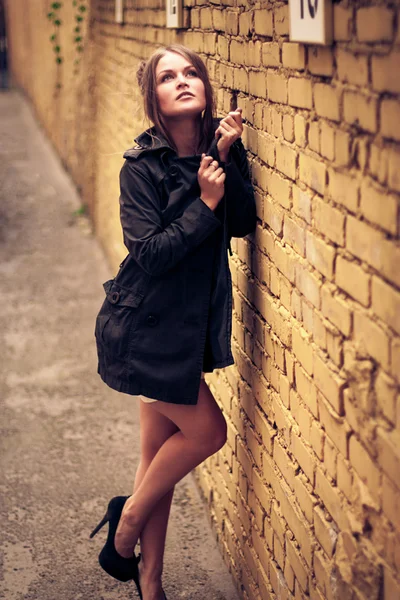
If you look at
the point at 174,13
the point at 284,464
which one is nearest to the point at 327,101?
the point at 284,464

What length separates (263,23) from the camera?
2.73 meters

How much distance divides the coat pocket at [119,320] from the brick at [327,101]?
2.86 feet

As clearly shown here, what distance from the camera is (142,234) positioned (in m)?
2.69

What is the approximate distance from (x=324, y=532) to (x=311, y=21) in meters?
1.26

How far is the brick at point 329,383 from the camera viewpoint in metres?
2.17

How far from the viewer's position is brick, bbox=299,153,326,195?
224 cm

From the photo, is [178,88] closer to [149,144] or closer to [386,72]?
[149,144]

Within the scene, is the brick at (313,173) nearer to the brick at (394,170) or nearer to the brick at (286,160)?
the brick at (286,160)

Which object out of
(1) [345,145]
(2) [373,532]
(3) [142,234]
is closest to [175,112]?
(3) [142,234]

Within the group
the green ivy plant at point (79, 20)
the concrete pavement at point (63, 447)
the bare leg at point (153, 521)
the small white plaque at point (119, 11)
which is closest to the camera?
the bare leg at point (153, 521)

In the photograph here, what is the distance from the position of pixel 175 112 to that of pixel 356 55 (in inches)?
37.3

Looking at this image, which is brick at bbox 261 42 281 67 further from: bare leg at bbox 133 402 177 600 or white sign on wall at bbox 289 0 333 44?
bare leg at bbox 133 402 177 600

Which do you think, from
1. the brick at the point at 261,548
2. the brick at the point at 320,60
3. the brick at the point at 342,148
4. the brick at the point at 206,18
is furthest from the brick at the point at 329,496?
the brick at the point at 206,18

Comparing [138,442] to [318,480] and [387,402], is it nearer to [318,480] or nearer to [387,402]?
[318,480]
